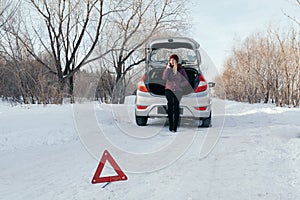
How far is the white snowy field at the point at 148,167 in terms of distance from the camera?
6.86 ft

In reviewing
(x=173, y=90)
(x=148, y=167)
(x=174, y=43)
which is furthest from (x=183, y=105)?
(x=148, y=167)

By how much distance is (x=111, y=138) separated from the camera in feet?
14.0

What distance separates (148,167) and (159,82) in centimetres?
328

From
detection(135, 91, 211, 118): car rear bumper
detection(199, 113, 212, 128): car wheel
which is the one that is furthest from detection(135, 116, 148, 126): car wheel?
detection(199, 113, 212, 128): car wheel

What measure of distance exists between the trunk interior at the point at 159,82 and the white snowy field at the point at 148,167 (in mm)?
1311

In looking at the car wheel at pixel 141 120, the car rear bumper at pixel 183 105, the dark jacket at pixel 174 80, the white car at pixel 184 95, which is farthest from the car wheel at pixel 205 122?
the car wheel at pixel 141 120

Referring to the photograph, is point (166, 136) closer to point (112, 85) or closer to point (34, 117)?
Result: point (34, 117)

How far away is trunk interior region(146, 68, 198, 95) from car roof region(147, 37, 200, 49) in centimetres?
68

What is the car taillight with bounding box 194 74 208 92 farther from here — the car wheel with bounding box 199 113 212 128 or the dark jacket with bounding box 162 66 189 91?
the car wheel with bounding box 199 113 212 128

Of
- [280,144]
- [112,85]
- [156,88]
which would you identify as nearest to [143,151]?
[280,144]

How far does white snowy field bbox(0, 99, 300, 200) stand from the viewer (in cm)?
209

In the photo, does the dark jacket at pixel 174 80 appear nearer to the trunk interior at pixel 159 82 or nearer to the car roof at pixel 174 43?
the trunk interior at pixel 159 82

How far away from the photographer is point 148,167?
9.04 ft

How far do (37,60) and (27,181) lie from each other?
549 inches
